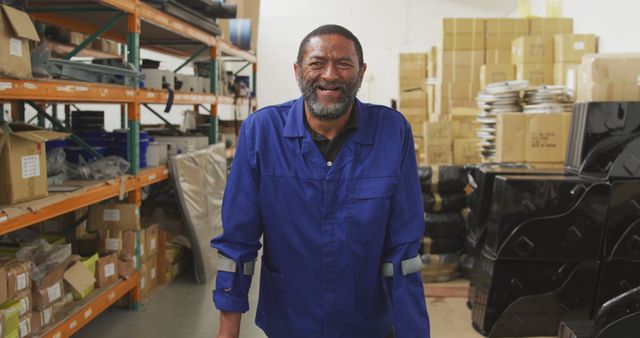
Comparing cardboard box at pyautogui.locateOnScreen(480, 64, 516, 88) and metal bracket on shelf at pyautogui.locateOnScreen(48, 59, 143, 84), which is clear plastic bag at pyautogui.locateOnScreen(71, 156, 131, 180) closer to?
metal bracket on shelf at pyautogui.locateOnScreen(48, 59, 143, 84)

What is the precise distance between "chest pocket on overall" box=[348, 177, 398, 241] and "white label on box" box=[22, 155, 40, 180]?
1.94m

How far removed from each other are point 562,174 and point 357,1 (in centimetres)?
981

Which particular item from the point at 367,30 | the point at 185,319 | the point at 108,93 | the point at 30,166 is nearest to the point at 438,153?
the point at 185,319

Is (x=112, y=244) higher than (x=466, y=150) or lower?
lower

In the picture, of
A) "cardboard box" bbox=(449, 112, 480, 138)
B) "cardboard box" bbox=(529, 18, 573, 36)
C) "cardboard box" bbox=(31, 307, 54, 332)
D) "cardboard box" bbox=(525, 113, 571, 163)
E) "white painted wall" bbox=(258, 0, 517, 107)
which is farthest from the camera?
"white painted wall" bbox=(258, 0, 517, 107)

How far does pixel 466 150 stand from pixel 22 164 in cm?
517

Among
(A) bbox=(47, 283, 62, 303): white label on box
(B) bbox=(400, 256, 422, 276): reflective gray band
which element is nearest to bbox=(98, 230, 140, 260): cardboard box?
(A) bbox=(47, 283, 62, 303): white label on box

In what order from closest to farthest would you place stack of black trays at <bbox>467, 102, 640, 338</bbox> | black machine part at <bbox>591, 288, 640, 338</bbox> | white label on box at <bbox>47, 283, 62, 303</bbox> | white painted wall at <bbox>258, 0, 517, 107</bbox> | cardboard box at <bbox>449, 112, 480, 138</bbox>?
1. black machine part at <bbox>591, 288, 640, 338</bbox>
2. white label on box at <bbox>47, 283, 62, 303</bbox>
3. stack of black trays at <bbox>467, 102, 640, 338</bbox>
4. cardboard box at <bbox>449, 112, 480, 138</bbox>
5. white painted wall at <bbox>258, 0, 517, 107</bbox>

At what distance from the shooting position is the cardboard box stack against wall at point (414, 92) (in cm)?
891

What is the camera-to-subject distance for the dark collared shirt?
2.06m

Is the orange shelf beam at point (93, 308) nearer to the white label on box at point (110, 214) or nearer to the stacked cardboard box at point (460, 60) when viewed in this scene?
A: the white label on box at point (110, 214)

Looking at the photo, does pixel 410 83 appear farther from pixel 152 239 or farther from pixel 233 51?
pixel 152 239

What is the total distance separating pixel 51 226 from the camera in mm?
4410

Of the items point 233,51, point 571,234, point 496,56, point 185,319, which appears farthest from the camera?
point 496,56
